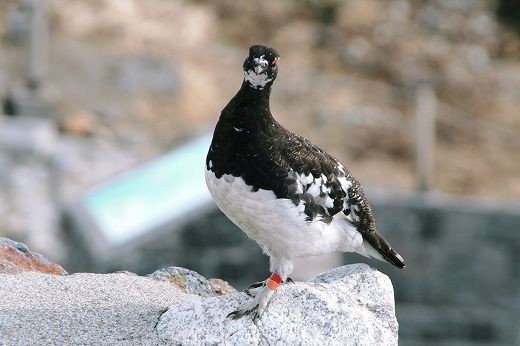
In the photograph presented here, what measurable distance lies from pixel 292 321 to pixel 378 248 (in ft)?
1.91

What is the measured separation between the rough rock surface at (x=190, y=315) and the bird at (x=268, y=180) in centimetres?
12

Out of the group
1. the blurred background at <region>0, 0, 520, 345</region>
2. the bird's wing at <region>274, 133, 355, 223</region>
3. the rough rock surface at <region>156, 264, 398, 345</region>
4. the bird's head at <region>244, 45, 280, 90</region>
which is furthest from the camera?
the blurred background at <region>0, 0, 520, 345</region>

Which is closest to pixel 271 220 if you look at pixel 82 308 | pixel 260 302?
pixel 260 302

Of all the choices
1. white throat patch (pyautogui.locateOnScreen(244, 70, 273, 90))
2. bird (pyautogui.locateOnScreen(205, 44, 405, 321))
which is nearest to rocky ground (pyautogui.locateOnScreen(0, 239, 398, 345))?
bird (pyautogui.locateOnScreen(205, 44, 405, 321))

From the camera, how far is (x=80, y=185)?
11.1m

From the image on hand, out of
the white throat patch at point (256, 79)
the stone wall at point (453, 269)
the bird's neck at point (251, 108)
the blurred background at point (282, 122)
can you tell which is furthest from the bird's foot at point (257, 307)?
the stone wall at point (453, 269)

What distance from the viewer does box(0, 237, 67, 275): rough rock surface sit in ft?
17.6

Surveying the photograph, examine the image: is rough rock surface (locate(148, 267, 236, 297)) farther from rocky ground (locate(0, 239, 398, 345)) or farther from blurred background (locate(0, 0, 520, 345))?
blurred background (locate(0, 0, 520, 345))

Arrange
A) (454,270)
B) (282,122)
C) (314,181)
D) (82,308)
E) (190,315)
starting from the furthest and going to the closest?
(282,122), (454,270), (82,308), (190,315), (314,181)

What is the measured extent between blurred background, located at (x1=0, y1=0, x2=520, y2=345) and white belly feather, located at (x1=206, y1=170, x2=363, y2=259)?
174 inches

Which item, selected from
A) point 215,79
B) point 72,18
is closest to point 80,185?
point 215,79

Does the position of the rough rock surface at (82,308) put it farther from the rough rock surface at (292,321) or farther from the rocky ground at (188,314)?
the rough rock surface at (292,321)

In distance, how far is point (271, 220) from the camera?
14.4ft

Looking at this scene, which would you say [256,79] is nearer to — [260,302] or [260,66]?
[260,66]
